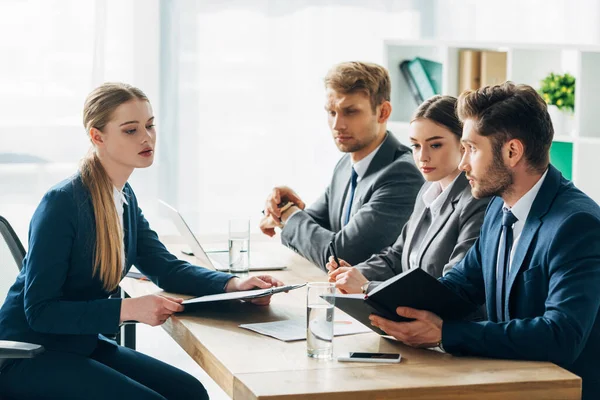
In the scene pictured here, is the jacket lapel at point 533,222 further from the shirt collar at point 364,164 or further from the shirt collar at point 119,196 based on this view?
the shirt collar at point 364,164

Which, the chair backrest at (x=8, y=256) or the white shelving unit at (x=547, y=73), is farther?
the white shelving unit at (x=547, y=73)

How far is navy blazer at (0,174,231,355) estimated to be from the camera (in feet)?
6.89

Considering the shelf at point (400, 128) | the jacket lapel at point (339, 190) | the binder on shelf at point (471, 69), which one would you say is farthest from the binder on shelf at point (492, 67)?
the jacket lapel at point (339, 190)

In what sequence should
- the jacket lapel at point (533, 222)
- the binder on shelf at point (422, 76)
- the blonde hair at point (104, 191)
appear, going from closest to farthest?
the jacket lapel at point (533, 222) < the blonde hair at point (104, 191) < the binder on shelf at point (422, 76)

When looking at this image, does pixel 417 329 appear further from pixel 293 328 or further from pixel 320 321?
pixel 293 328

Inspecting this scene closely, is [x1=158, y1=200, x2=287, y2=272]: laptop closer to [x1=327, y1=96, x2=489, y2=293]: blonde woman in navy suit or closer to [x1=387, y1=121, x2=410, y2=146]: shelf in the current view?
[x1=327, y1=96, x2=489, y2=293]: blonde woman in navy suit

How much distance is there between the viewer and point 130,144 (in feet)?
7.68

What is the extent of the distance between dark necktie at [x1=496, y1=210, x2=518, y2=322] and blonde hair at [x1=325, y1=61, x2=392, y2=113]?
117cm

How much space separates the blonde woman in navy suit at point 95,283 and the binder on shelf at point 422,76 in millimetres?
2343

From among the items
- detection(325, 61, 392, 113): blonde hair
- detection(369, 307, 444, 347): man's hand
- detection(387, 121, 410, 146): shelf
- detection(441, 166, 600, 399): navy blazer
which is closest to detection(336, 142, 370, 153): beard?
detection(325, 61, 392, 113): blonde hair

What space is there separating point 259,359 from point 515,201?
0.68 meters

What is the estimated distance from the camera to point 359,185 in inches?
124

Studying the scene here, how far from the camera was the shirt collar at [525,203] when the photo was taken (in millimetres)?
2025

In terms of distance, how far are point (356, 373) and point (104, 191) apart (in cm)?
87
